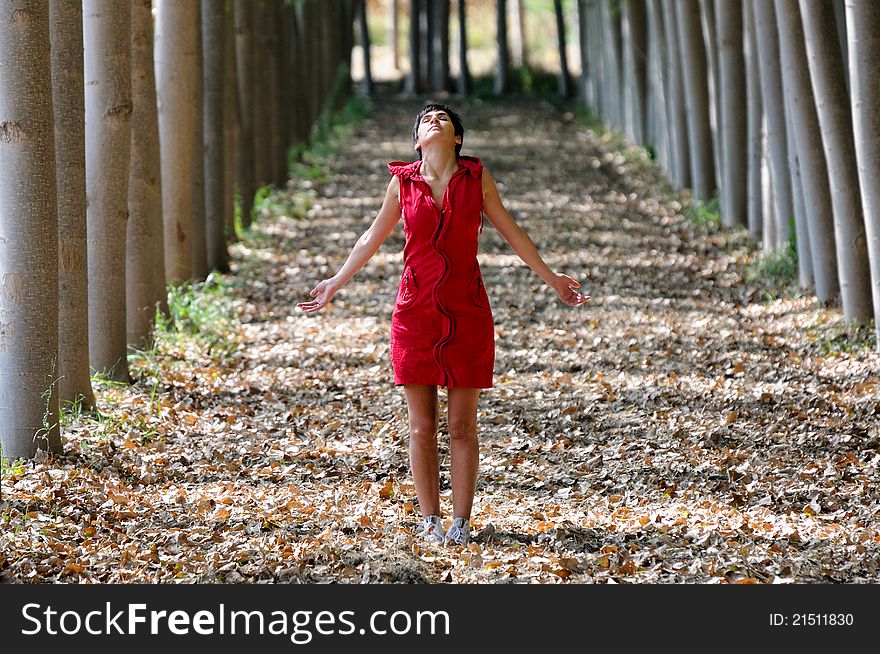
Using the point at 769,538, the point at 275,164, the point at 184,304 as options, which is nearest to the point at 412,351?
the point at 769,538

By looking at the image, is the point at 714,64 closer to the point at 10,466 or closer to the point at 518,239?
the point at 518,239

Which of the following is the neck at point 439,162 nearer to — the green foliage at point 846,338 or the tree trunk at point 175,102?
the green foliage at point 846,338

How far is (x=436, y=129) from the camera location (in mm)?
5844

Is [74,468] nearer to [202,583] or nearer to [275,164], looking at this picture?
[202,583]

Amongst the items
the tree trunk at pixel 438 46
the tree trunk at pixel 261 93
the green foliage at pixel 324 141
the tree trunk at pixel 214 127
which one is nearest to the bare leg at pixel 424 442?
the tree trunk at pixel 214 127

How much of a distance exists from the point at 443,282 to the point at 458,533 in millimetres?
1272

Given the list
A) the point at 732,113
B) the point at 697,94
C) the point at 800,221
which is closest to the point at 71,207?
the point at 800,221

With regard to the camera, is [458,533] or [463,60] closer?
[458,533]

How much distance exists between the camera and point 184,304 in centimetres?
1187

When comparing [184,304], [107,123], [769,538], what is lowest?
[769,538]

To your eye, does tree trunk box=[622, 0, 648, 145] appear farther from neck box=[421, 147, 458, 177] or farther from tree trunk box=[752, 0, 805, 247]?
neck box=[421, 147, 458, 177]

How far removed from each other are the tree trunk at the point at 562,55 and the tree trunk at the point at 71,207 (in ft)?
108

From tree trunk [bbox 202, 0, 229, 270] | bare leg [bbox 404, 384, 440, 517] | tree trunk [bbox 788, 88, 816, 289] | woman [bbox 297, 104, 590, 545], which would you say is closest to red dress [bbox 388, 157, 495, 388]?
woman [bbox 297, 104, 590, 545]

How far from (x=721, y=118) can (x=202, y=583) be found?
12.6m
